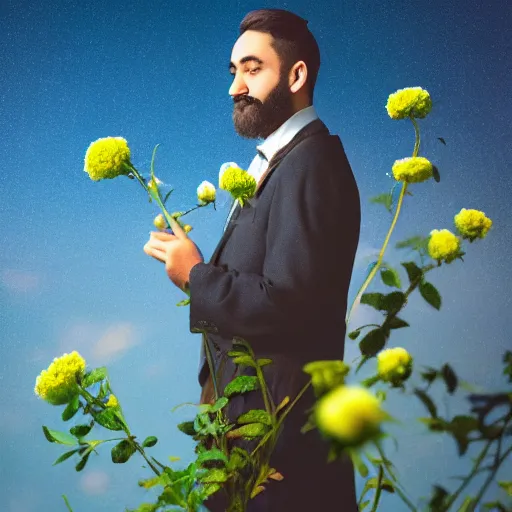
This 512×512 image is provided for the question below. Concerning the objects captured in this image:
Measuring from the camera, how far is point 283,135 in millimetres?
A: 1023

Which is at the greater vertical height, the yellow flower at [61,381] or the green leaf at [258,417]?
the yellow flower at [61,381]

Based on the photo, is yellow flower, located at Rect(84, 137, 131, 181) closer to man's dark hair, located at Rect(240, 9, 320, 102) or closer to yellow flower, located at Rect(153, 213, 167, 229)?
yellow flower, located at Rect(153, 213, 167, 229)

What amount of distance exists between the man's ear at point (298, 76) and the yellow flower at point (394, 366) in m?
0.48

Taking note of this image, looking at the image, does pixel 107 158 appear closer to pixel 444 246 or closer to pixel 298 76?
pixel 298 76

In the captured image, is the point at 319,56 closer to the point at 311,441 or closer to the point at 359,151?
the point at 359,151

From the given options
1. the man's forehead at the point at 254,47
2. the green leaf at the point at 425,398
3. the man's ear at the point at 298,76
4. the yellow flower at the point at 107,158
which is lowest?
the green leaf at the point at 425,398

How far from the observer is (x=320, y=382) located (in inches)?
21.1

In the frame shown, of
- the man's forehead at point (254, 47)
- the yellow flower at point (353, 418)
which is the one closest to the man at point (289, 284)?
the man's forehead at point (254, 47)

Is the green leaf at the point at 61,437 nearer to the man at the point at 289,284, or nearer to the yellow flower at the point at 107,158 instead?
the man at the point at 289,284

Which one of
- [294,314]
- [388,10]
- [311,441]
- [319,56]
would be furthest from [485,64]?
[311,441]

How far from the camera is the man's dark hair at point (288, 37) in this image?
104cm

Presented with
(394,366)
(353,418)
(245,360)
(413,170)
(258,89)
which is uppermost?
(258,89)

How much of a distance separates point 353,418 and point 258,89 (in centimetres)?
80

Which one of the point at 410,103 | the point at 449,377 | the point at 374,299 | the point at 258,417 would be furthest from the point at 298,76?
the point at 449,377
